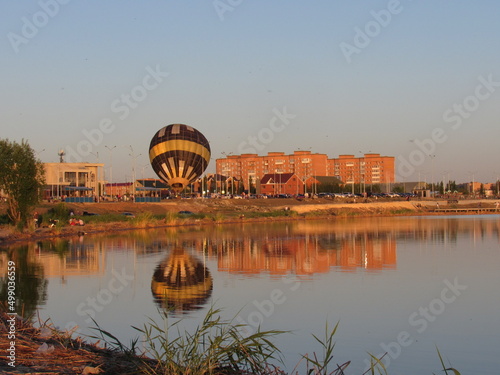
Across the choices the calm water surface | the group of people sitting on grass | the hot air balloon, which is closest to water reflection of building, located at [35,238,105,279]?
the calm water surface

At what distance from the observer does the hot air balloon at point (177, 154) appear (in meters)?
70.1

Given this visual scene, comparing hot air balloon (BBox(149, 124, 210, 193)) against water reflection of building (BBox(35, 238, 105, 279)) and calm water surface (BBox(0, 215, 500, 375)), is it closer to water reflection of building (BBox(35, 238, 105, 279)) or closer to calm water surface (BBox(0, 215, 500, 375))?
water reflection of building (BBox(35, 238, 105, 279))

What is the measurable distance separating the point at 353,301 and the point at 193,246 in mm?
19034

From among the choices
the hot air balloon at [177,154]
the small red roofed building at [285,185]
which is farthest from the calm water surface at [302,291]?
the small red roofed building at [285,185]

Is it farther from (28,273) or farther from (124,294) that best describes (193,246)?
(124,294)

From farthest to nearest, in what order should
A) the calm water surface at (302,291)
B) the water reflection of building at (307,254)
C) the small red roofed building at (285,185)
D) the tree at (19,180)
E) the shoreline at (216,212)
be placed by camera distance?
the small red roofed building at (285,185)
the shoreline at (216,212)
the tree at (19,180)
the water reflection of building at (307,254)
the calm water surface at (302,291)

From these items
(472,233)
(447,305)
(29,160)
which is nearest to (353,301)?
(447,305)

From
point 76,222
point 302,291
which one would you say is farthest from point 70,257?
point 76,222

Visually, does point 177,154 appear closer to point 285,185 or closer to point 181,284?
point 181,284

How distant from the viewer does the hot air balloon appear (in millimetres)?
70062

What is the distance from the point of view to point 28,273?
23.5 metres

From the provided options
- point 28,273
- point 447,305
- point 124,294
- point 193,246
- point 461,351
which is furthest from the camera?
point 193,246

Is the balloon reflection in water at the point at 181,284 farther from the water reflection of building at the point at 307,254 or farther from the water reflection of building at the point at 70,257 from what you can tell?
the water reflection of building at the point at 70,257

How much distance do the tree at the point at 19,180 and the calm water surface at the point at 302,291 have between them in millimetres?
4383
